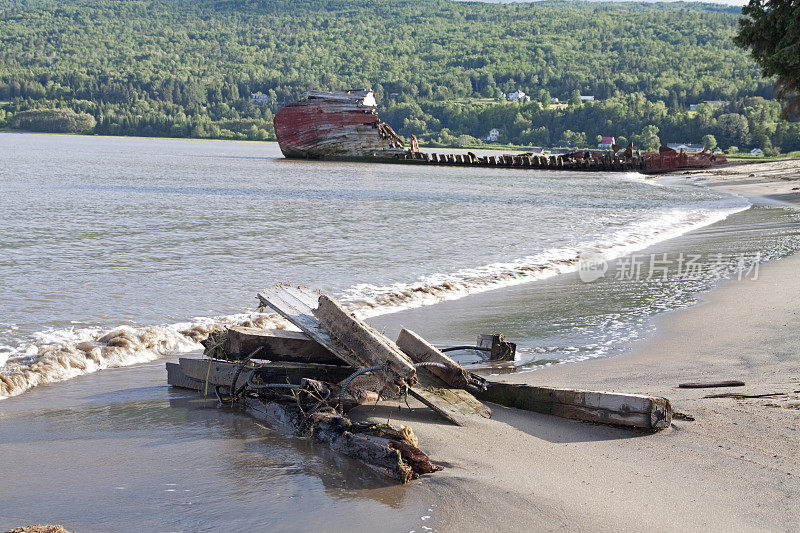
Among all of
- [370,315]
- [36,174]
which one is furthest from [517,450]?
[36,174]

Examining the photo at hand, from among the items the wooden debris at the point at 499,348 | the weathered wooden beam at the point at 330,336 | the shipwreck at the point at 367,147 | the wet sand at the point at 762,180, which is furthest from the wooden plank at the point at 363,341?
the shipwreck at the point at 367,147

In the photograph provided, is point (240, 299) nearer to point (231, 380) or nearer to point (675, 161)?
point (231, 380)

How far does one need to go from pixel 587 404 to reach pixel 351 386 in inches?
60.7

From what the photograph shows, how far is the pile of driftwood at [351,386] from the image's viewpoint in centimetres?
446

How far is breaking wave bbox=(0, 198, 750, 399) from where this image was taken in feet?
21.8

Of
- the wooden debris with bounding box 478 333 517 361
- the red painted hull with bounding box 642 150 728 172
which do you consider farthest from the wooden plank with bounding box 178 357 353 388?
the red painted hull with bounding box 642 150 728 172

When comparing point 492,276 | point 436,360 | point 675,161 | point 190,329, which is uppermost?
point 675,161

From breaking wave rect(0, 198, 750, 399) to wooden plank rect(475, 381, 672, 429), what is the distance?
350cm

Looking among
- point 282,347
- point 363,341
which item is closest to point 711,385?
point 363,341

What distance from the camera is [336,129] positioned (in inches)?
2586

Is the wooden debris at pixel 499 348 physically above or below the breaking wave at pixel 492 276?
above

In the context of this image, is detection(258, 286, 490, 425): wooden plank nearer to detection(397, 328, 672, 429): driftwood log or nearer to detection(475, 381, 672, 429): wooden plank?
detection(397, 328, 672, 429): driftwood log

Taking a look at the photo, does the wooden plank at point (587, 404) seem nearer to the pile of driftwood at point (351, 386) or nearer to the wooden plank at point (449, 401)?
the pile of driftwood at point (351, 386)

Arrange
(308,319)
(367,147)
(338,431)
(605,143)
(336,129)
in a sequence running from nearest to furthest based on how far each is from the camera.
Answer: (338,431), (308,319), (336,129), (367,147), (605,143)
